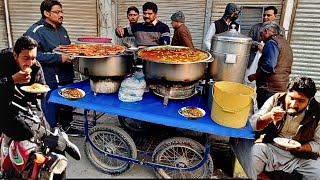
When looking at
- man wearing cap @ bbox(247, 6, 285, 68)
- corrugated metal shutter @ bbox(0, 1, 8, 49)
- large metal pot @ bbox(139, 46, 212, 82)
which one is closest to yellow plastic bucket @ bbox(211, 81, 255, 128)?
large metal pot @ bbox(139, 46, 212, 82)

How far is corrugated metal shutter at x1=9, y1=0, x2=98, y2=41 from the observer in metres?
7.10

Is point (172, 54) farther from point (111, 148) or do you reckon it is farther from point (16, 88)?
point (16, 88)

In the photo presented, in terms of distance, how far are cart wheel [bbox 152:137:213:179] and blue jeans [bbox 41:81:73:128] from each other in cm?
223

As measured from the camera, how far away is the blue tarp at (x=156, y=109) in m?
2.92

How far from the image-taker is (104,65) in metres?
3.49

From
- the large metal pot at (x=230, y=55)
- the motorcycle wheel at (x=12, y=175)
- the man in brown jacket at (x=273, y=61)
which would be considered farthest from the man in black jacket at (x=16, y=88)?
the man in brown jacket at (x=273, y=61)

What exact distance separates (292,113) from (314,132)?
0.32 metres

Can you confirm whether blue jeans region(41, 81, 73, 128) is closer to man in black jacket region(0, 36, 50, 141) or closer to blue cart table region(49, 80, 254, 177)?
blue cart table region(49, 80, 254, 177)

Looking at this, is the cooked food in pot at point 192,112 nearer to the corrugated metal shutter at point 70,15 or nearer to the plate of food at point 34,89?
the plate of food at point 34,89

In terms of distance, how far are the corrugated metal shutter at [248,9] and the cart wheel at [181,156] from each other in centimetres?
426

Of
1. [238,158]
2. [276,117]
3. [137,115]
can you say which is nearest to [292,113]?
[276,117]

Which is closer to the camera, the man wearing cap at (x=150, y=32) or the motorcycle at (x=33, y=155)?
the motorcycle at (x=33, y=155)

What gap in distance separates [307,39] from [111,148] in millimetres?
5469

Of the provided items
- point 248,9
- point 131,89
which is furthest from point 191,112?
point 248,9
